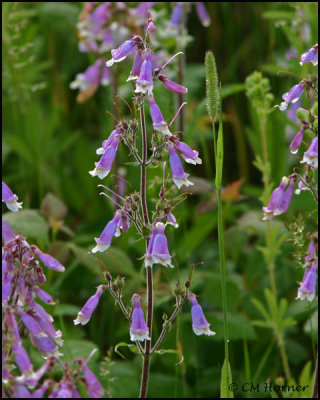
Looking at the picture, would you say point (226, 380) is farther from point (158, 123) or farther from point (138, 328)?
point (158, 123)

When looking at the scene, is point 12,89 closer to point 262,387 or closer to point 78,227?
point 78,227

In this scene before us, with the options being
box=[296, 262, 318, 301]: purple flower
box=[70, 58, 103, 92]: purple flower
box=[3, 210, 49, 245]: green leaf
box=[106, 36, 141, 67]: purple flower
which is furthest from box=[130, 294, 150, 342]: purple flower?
box=[70, 58, 103, 92]: purple flower

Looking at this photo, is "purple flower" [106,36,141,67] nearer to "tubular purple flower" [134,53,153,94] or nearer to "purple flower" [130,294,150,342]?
"tubular purple flower" [134,53,153,94]

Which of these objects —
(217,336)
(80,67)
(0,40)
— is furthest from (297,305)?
(80,67)

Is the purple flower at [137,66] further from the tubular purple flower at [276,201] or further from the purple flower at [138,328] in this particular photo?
the purple flower at [138,328]

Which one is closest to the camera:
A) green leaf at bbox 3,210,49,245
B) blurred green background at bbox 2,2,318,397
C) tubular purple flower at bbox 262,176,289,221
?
tubular purple flower at bbox 262,176,289,221

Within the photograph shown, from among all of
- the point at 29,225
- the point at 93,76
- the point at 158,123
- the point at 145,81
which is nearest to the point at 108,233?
the point at 158,123
